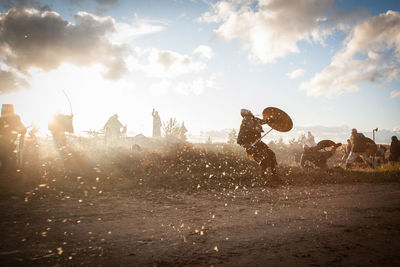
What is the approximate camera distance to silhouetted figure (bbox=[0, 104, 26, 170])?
254 inches

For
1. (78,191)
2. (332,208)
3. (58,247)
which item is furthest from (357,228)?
(78,191)

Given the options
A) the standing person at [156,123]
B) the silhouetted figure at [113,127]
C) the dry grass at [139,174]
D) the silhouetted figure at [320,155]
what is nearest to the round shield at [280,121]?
the dry grass at [139,174]

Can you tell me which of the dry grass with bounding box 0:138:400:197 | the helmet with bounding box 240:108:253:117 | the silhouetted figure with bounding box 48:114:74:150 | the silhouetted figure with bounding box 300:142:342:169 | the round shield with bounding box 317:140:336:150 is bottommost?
the dry grass with bounding box 0:138:400:197

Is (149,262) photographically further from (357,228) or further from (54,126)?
(54,126)

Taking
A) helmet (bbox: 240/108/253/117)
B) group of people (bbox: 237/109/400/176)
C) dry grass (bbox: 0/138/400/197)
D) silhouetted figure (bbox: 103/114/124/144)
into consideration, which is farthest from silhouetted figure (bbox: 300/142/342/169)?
silhouetted figure (bbox: 103/114/124/144)

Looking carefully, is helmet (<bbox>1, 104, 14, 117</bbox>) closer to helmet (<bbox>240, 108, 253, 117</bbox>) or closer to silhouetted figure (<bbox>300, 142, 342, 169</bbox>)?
helmet (<bbox>240, 108, 253, 117</bbox>)

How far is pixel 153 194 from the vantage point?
4707 mm

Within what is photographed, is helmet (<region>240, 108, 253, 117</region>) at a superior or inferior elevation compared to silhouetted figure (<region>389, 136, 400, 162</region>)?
superior

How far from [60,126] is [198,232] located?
40.3 feet

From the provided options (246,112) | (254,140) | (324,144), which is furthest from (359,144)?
(246,112)

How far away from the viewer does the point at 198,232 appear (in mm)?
2365

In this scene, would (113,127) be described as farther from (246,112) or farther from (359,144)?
(359,144)

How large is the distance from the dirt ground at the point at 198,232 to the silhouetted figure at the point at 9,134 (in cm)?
375

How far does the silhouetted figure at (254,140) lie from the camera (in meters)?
6.95
